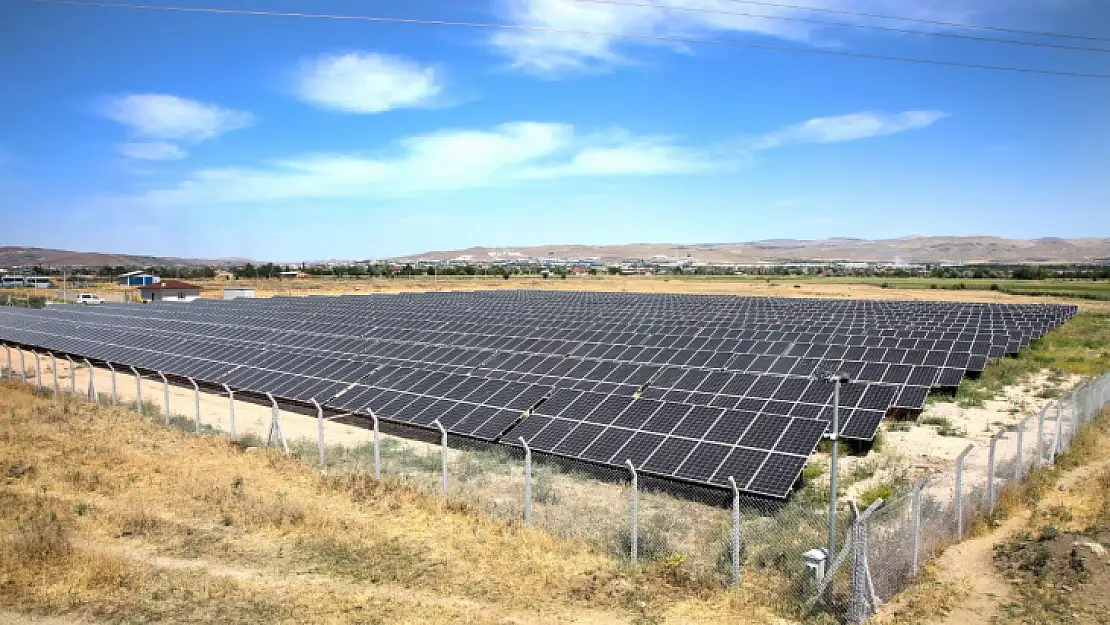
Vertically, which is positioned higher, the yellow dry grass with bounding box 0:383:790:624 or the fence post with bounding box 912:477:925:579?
Result: the fence post with bounding box 912:477:925:579

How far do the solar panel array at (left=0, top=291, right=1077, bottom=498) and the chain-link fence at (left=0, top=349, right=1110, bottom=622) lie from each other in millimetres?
593

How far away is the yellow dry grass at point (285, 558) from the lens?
28.6ft

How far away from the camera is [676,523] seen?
12406 mm

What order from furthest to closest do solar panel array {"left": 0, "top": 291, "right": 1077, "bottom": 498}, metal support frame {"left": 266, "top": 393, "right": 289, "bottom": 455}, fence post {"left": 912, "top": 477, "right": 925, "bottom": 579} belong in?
metal support frame {"left": 266, "top": 393, "right": 289, "bottom": 455}
solar panel array {"left": 0, "top": 291, "right": 1077, "bottom": 498}
fence post {"left": 912, "top": 477, "right": 925, "bottom": 579}

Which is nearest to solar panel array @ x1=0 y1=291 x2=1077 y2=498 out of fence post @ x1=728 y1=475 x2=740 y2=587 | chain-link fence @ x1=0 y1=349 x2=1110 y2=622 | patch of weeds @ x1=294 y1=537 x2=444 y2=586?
chain-link fence @ x1=0 y1=349 x2=1110 y2=622

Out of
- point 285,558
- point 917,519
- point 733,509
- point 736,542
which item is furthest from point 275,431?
point 917,519

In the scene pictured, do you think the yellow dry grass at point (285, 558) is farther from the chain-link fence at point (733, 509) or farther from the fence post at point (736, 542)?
the chain-link fence at point (733, 509)

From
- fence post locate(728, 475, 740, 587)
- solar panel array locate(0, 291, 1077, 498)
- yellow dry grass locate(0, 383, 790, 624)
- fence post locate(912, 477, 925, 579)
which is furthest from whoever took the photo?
solar panel array locate(0, 291, 1077, 498)

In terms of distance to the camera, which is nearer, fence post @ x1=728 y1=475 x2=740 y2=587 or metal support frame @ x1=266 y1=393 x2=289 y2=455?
fence post @ x1=728 y1=475 x2=740 y2=587

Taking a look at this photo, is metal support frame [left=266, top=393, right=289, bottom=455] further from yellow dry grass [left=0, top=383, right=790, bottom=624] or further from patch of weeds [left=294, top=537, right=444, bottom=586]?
patch of weeds [left=294, top=537, right=444, bottom=586]

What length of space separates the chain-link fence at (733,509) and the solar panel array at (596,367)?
0.59m

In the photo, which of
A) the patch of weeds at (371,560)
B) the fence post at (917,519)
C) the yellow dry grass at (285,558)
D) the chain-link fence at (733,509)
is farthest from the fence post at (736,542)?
the patch of weeds at (371,560)

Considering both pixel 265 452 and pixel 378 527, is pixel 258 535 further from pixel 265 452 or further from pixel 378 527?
pixel 265 452

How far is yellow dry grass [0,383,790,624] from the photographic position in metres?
8.72
